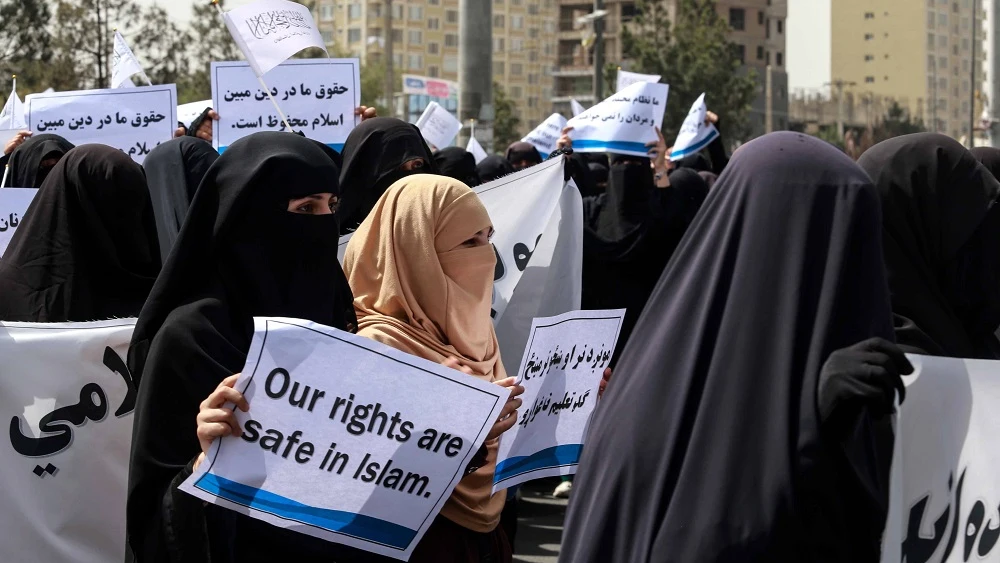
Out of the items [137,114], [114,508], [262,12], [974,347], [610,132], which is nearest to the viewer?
[974,347]

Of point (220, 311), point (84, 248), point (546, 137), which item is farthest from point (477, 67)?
point (220, 311)

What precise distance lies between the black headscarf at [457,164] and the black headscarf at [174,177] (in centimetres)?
204

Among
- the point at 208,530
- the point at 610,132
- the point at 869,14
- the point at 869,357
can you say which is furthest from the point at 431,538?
the point at 869,14

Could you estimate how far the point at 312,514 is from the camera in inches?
106

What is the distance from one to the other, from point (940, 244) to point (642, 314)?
3.46 ft

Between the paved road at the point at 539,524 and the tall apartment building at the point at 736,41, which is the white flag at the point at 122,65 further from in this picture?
the tall apartment building at the point at 736,41

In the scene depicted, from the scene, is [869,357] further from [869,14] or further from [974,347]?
[869,14]

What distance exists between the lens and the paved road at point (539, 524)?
6.46m

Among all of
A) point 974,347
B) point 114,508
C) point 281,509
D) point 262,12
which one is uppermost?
point 262,12

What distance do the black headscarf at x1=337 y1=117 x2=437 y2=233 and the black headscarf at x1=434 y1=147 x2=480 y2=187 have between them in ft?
7.51

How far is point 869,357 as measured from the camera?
6.81ft

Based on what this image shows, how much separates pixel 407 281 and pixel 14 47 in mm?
22124

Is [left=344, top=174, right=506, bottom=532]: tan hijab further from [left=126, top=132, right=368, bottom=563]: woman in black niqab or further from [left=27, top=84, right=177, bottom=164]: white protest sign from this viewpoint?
[left=27, top=84, right=177, bottom=164]: white protest sign

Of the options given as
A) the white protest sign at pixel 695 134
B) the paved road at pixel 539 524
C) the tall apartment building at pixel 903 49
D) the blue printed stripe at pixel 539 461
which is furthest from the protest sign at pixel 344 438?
the tall apartment building at pixel 903 49
